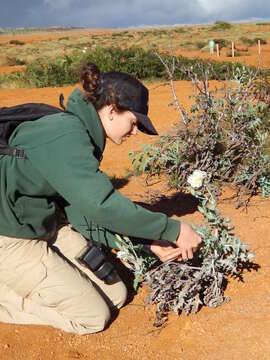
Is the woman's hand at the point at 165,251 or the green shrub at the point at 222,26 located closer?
the woman's hand at the point at 165,251

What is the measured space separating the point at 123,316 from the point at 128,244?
378 millimetres

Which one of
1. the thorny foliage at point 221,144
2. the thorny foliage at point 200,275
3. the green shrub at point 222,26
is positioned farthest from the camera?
the green shrub at point 222,26

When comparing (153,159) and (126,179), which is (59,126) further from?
(126,179)

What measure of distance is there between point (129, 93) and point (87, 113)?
22 centimetres

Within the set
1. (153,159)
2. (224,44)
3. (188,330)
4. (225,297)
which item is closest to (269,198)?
(153,159)

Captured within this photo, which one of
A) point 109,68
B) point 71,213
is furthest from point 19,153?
point 109,68

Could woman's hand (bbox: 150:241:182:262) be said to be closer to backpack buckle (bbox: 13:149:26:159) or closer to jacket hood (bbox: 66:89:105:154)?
jacket hood (bbox: 66:89:105:154)

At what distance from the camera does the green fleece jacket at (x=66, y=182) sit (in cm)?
A: 214

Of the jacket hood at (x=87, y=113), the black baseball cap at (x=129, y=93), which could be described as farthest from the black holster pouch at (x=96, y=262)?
the black baseball cap at (x=129, y=93)

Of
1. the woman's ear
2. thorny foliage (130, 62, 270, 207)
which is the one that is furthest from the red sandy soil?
the woman's ear

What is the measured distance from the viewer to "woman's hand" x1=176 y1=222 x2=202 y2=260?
233 cm

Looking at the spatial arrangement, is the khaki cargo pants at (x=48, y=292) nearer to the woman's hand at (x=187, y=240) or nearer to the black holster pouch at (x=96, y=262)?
the black holster pouch at (x=96, y=262)

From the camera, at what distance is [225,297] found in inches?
100

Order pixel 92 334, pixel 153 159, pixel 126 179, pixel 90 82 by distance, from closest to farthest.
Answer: pixel 90 82 < pixel 92 334 < pixel 153 159 < pixel 126 179
